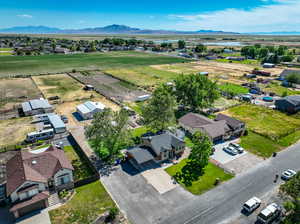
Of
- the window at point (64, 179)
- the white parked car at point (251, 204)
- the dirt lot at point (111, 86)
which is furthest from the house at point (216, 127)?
the dirt lot at point (111, 86)

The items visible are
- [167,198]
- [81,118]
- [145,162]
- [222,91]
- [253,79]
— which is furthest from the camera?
[253,79]

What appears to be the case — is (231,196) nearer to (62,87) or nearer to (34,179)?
(34,179)

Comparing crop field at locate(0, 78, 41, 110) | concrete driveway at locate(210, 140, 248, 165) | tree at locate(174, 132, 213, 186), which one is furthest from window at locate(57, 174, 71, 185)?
crop field at locate(0, 78, 41, 110)

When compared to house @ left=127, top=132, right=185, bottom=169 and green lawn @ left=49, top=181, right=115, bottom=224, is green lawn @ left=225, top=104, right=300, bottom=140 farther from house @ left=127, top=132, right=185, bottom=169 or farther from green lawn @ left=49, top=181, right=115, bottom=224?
green lawn @ left=49, top=181, right=115, bottom=224

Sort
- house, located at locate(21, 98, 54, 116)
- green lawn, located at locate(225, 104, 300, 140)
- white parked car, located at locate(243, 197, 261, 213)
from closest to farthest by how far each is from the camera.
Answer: white parked car, located at locate(243, 197, 261, 213), green lawn, located at locate(225, 104, 300, 140), house, located at locate(21, 98, 54, 116)

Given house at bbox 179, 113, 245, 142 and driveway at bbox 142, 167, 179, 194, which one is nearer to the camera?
driveway at bbox 142, 167, 179, 194

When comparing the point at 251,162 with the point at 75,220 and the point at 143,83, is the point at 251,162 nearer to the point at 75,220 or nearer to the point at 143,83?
the point at 75,220

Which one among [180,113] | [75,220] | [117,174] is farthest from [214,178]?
[180,113]
